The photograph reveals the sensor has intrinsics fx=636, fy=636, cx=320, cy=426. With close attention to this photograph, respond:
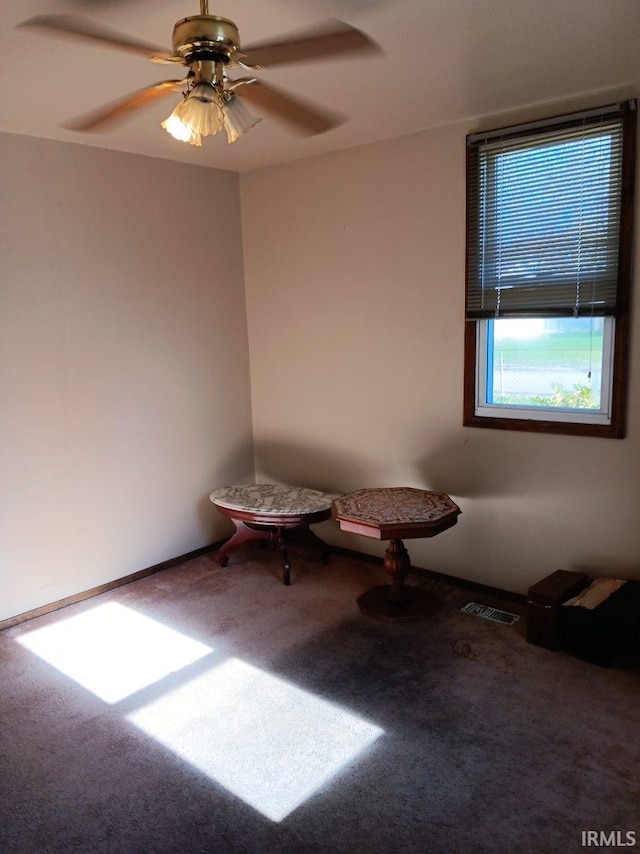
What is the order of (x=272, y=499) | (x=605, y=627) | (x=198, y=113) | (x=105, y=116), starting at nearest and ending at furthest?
(x=198, y=113) < (x=605, y=627) < (x=105, y=116) < (x=272, y=499)

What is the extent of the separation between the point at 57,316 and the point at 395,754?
2.55 m

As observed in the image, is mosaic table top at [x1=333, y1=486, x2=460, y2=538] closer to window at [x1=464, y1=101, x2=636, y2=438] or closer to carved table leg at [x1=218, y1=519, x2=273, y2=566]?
window at [x1=464, y1=101, x2=636, y2=438]

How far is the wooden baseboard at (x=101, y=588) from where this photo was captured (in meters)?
3.18

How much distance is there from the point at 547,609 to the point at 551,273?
1501 millimetres

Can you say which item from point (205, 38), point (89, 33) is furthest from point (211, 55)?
point (89, 33)

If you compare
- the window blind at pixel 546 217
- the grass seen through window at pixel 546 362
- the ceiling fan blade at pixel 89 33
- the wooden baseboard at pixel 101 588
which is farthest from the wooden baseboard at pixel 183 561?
the ceiling fan blade at pixel 89 33

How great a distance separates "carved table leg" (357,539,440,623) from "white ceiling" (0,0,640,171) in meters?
2.00

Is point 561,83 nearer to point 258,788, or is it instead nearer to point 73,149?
point 73,149

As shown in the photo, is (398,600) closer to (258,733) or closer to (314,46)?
(258,733)

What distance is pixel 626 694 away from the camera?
244 cm

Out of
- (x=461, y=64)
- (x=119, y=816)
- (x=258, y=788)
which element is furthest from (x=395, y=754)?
(x=461, y=64)

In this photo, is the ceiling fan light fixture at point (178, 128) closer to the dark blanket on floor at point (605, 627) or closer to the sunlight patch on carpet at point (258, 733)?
the sunlight patch on carpet at point (258, 733)

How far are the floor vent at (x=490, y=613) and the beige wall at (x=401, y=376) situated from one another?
0.20 m

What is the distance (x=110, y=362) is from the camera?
11.4 feet
